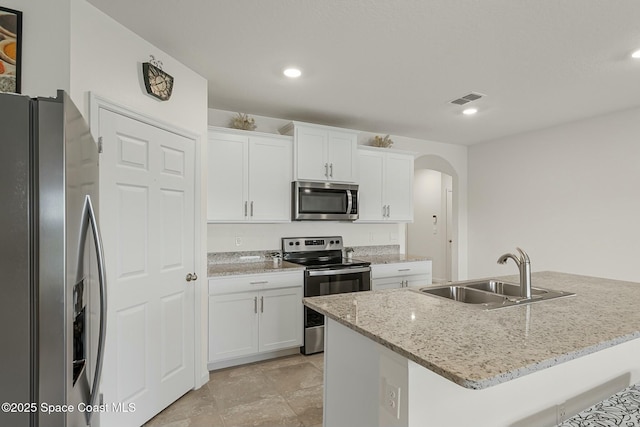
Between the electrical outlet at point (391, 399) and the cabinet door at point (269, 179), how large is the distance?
2464 mm

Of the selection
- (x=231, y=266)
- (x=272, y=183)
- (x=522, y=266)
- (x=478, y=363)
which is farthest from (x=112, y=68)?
(x=522, y=266)

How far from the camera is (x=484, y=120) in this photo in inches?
157

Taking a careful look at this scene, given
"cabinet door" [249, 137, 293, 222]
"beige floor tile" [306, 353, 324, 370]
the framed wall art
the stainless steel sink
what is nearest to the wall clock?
the framed wall art

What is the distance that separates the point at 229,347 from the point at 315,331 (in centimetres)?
85

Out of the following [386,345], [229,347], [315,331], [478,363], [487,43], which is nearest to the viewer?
[478,363]

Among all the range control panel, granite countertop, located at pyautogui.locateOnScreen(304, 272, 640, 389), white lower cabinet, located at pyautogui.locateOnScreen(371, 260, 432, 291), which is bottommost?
white lower cabinet, located at pyautogui.locateOnScreen(371, 260, 432, 291)

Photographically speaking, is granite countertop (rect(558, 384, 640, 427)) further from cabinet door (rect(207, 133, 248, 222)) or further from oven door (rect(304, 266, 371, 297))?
cabinet door (rect(207, 133, 248, 222))

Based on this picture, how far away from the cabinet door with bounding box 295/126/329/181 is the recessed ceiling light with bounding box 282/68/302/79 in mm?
871

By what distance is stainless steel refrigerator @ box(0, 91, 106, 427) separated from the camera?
0.83 metres

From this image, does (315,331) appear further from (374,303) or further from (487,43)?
(487,43)

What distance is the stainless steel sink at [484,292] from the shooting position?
6.16ft

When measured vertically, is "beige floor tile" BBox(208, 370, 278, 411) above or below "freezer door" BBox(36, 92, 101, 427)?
below

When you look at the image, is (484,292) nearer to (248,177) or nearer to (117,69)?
(248,177)

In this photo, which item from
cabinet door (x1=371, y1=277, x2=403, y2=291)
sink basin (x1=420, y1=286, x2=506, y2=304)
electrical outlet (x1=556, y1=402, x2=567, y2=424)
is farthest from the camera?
cabinet door (x1=371, y1=277, x2=403, y2=291)
